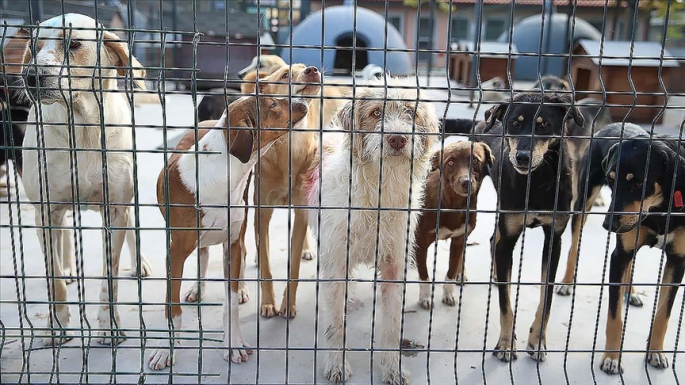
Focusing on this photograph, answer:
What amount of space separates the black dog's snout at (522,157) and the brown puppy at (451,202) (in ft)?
1.80

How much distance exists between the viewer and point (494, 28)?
3325 centimetres

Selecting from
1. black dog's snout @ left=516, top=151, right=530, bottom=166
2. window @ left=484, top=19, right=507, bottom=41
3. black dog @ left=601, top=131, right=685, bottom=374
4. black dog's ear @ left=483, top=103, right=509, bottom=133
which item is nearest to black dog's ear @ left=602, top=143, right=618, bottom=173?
black dog @ left=601, top=131, right=685, bottom=374

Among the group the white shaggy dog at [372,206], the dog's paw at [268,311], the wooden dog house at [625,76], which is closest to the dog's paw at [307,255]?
the dog's paw at [268,311]

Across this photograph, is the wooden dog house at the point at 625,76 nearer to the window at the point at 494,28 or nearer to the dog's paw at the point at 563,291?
the dog's paw at the point at 563,291

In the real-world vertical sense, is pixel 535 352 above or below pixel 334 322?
below

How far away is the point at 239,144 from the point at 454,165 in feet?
5.06

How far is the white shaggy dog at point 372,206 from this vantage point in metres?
3.39

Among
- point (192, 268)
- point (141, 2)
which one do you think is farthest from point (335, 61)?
point (192, 268)

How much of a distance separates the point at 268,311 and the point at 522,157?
192 centimetres

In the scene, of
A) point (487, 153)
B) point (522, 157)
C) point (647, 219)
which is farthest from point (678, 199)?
point (487, 153)

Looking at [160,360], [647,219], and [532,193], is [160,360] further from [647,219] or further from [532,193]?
[647,219]

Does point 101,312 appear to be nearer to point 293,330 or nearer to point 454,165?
point 293,330

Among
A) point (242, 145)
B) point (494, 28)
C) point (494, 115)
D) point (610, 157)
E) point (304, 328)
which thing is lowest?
point (304, 328)

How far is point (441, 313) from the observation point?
169 inches
